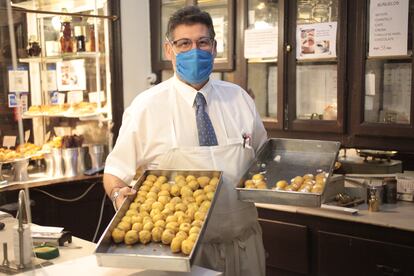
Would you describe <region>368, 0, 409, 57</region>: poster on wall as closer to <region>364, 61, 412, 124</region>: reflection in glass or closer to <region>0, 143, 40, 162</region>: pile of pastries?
<region>364, 61, 412, 124</region>: reflection in glass

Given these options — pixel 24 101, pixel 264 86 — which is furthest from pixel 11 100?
pixel 264 86

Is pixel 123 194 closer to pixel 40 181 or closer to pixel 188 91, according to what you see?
pixel 188 91

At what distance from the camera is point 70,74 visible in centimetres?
370

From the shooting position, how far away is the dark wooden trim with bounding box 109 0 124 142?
3.70m

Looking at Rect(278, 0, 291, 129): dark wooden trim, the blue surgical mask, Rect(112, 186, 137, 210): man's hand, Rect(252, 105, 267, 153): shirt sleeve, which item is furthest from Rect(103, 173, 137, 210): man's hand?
Rect(278, 0, 291, 129): dark wooden trim

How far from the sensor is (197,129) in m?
1.99

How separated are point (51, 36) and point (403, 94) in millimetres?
2394

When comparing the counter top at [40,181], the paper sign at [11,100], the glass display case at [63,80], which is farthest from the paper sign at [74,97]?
the counter top at [40,181]

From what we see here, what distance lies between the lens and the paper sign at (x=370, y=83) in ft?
9.07

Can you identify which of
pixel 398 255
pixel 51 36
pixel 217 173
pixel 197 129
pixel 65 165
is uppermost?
pixel 51 36

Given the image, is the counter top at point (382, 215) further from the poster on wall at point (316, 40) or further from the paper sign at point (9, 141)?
the paper sign at point (9, 141)

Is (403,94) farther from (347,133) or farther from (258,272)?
(258,272)

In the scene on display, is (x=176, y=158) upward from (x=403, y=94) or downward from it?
downward

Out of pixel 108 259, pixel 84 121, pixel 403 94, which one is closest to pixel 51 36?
pixel 84 121
